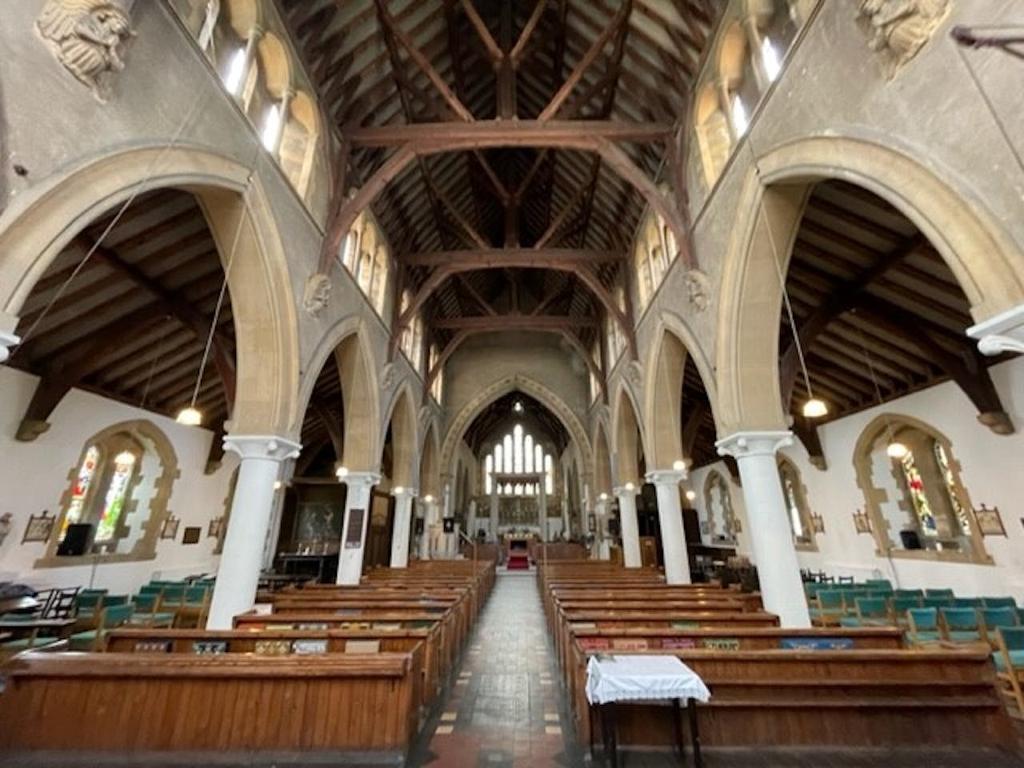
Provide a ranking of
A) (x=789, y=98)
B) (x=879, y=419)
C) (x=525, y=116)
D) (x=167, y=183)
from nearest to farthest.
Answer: (x=167, y=183)
(x=789, y=98)
(x=879, y=419)
(x=525, y=116)

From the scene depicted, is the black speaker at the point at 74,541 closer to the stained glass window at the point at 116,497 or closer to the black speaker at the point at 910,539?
the stained glass window at the point at 116,497

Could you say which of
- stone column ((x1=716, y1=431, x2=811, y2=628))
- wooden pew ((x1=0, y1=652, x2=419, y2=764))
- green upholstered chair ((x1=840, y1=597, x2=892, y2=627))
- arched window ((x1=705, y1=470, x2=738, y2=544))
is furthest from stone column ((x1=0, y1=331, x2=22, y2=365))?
arched window ((x1=705, y1=470, x2=738, y2=544))

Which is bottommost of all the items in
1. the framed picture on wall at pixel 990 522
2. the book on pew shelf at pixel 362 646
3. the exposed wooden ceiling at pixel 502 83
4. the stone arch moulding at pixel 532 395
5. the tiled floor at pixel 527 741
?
the tiled floor at pixel 527 741

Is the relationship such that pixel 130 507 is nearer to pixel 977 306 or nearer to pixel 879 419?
pixel 977 306

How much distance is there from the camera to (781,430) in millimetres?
4926

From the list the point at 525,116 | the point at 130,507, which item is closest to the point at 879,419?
the point at 525,116

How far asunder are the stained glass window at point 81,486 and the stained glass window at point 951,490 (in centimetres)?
1413

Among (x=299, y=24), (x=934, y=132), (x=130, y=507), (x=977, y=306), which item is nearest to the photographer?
(x=977, y=306)

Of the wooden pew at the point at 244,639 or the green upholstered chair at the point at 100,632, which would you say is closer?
the wooden pew at the point at 244,639

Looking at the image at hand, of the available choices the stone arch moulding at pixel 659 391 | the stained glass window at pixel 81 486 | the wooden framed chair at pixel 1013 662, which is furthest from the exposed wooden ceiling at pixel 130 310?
the wooden framed chair at pixel 1013 662

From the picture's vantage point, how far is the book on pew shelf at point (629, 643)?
3.39 meters

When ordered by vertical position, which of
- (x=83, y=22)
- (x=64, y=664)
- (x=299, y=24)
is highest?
(x=299, y=24)

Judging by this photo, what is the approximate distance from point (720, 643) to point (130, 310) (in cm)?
877

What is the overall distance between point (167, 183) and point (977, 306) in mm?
5512
